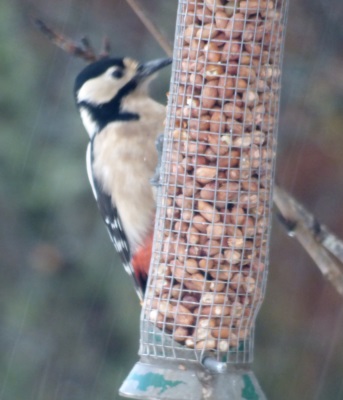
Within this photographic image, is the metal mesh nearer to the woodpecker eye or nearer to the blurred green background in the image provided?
the woodpecker eye

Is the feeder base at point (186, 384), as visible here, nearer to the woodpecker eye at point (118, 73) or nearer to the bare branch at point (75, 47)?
the bare branch at point (75, 47)

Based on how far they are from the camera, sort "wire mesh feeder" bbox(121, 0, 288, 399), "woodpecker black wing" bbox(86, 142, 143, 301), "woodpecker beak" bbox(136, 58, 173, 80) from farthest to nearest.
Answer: "woodpecker black wing" bbox(86, 142, 143, 301), "woodpecker beak" bbox(136, 58, 173, 80), "wire mesh feeder" bbox(121, 0, 288, 399)

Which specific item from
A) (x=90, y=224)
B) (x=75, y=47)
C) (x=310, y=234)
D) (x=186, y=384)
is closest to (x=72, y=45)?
(x=75, y=47)

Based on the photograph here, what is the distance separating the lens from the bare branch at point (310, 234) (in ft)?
12.8

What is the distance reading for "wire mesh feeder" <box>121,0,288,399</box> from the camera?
12.1 ft

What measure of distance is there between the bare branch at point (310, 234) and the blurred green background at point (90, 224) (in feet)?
6.68

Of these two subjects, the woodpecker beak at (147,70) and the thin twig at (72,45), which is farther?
the woodpecker beak at (147,70)

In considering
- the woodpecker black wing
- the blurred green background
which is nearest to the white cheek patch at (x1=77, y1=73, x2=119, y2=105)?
the woodpecker black wing

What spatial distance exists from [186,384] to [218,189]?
60 centimetres

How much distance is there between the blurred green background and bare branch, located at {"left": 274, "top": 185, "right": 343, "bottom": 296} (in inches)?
80.2

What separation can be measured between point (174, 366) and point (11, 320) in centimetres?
339

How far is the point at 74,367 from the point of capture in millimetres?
6988

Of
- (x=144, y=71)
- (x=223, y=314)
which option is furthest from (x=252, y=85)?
(x=144, y=71)

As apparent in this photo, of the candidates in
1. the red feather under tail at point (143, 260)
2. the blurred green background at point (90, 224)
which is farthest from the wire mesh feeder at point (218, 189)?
the blurred green background at point (90, 224)
